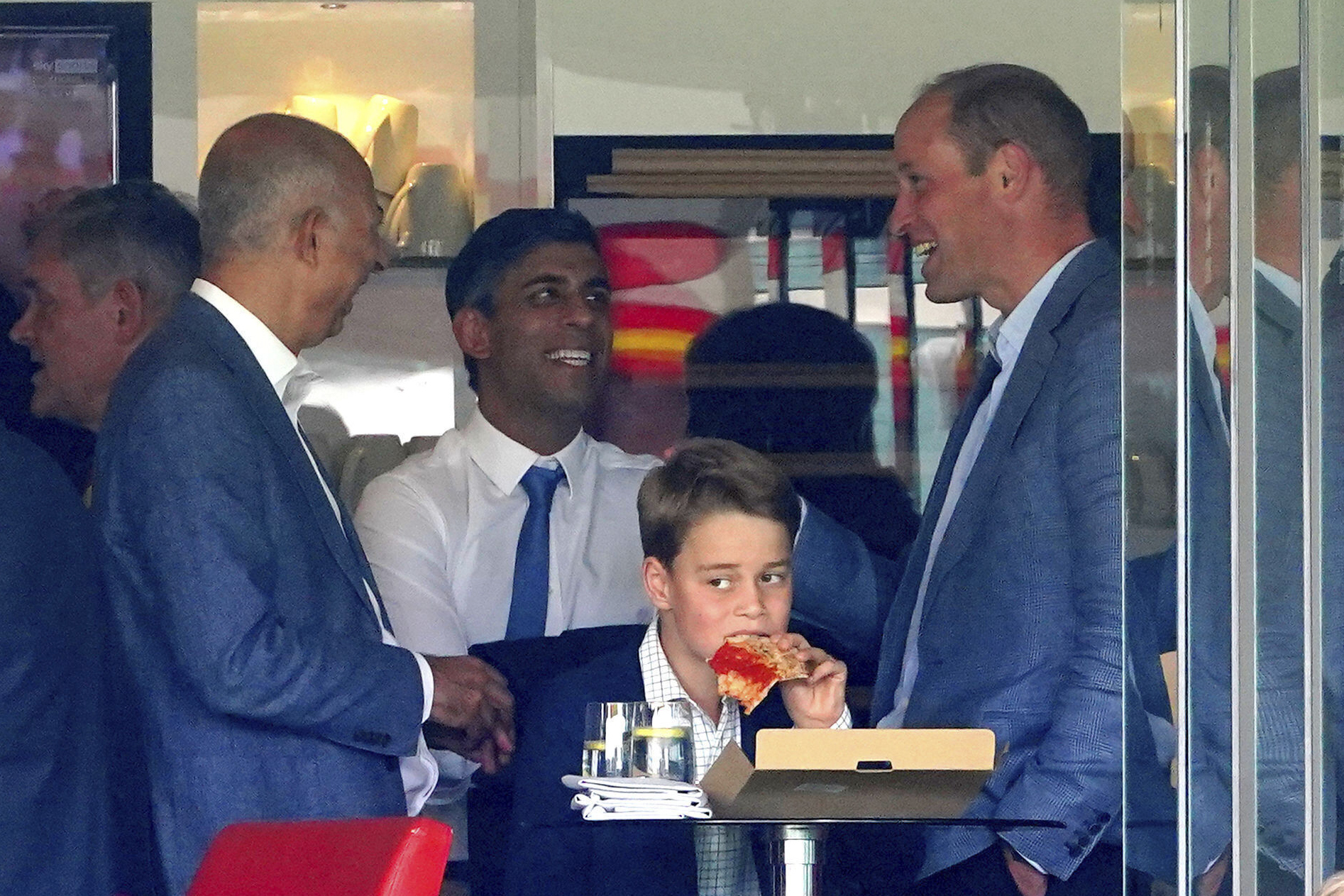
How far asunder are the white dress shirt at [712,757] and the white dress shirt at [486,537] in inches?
37.4

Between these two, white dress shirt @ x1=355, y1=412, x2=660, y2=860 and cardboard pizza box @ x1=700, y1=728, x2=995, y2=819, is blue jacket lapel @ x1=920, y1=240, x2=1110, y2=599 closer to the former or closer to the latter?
cardboard pizza box @ x1=700, y1=728, x2=995, y2=819

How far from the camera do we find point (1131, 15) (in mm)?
2951

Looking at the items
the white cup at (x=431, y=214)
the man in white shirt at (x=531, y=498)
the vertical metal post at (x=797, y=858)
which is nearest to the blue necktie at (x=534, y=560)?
the man in white shirt at (x=531, y=498)

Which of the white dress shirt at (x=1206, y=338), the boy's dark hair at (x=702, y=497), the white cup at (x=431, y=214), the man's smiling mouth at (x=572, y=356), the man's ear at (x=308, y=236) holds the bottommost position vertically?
the boy's dark hair at (x=702, y=497)

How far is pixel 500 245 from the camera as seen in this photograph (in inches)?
187

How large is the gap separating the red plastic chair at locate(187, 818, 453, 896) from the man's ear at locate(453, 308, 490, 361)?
96.8 inches

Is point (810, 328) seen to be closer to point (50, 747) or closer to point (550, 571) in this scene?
point (550, 571)

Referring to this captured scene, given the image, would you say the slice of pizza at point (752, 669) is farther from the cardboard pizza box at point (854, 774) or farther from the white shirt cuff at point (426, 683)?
the white shirt cuff at point (426, 683)

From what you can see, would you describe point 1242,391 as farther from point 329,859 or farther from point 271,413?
point 271,413

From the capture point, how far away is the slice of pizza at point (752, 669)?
328 centimetres

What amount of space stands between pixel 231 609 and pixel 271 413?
1.21 ft

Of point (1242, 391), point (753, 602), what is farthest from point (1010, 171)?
point (1242, 391)

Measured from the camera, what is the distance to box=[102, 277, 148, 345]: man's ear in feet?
14.4

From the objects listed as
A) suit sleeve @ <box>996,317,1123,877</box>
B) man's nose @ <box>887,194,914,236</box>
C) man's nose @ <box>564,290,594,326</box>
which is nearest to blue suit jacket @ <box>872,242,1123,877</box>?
suit sleeve @ <box>996,317,1123,877</box>
